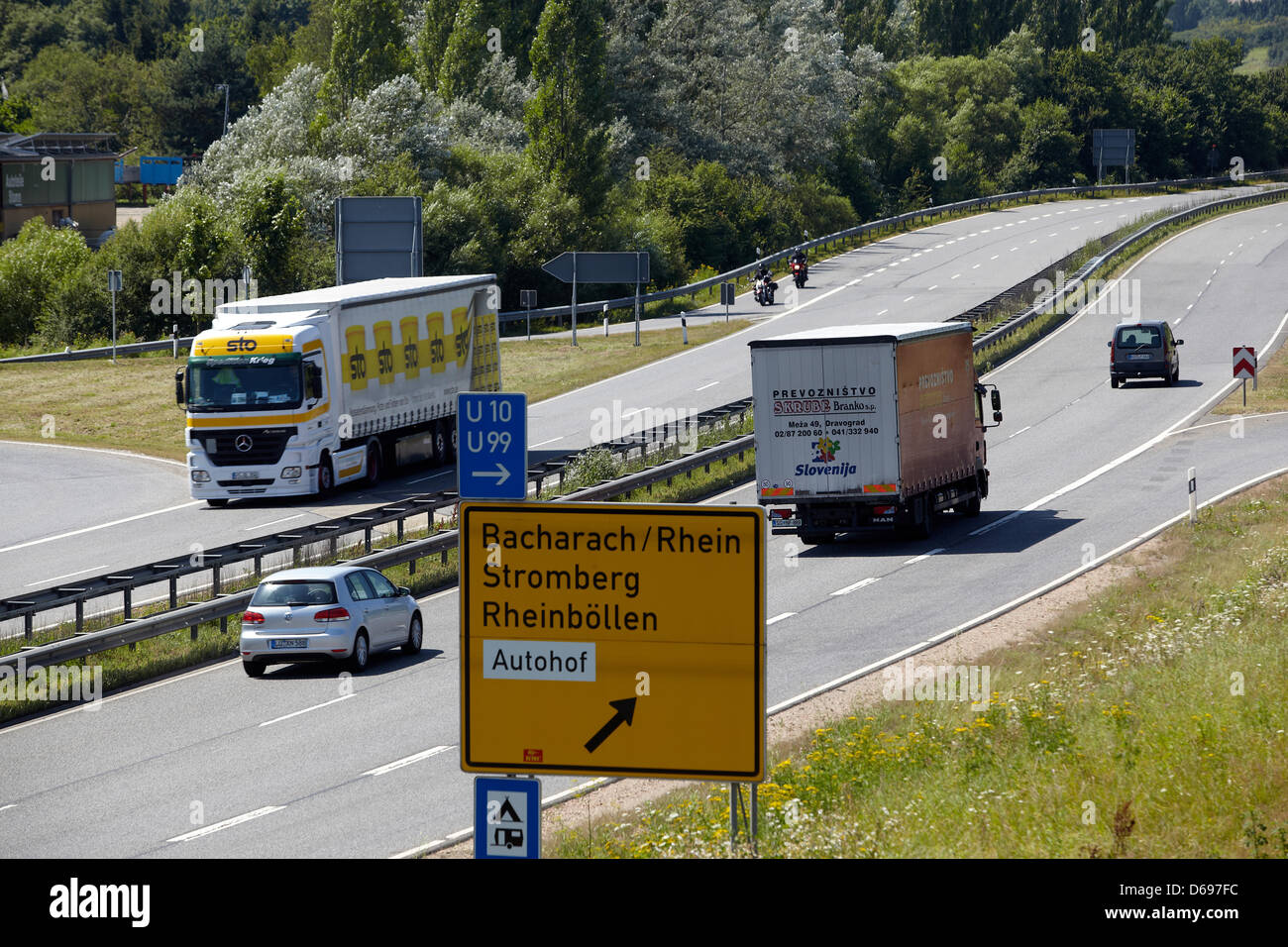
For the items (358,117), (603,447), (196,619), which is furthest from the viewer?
(358,117)

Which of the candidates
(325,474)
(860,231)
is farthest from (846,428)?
(860,231)

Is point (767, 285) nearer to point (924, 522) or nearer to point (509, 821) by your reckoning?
point (924, 522)

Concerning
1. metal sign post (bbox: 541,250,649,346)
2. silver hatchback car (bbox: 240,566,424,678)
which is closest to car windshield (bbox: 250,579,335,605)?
silver hatchback car (bbox: 240,566,424,678)

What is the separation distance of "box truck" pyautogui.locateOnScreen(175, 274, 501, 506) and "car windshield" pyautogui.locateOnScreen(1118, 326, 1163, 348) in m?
19.9

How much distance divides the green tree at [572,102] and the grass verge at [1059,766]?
55.1 m

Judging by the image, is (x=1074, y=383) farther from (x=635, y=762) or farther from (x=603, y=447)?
(x=635, y=762)

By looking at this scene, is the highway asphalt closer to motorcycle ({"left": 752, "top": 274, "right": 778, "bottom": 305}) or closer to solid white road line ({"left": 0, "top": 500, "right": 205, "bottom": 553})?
solid white road line ({"left": 0, "top": 500, "right": 205, "bottom": 553})

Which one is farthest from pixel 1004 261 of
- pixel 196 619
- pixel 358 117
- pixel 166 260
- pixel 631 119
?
pixel 196 619

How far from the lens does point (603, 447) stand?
32.9 metres

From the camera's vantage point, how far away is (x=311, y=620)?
2053 cm

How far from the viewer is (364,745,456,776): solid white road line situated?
1587cm

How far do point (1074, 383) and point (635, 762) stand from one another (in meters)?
39.9

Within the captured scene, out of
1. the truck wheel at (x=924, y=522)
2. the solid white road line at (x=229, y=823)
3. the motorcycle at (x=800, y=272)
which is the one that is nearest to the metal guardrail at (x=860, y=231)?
the motorcycle at (x=800, y=272)
